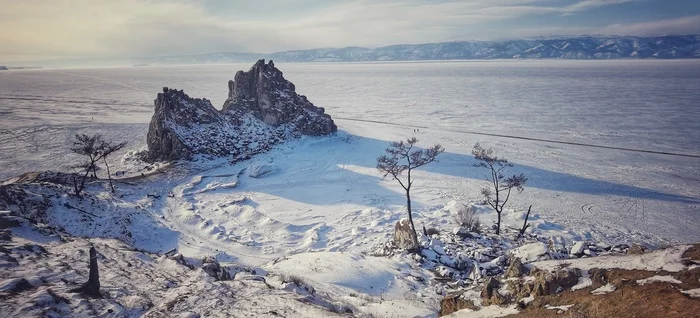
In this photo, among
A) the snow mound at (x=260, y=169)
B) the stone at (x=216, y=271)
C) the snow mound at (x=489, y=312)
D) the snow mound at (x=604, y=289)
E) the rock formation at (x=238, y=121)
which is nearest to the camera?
the snow mound at (x=604, y=289)

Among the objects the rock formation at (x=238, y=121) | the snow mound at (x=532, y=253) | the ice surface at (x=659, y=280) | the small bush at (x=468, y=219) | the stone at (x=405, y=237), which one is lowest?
the small bush at (x=468, y=219)

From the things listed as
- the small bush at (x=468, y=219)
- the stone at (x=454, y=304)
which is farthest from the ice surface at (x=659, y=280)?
the small bush at (x=468, y=219)

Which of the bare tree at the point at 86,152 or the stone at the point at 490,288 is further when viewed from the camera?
the bare tree at the point at 86,152

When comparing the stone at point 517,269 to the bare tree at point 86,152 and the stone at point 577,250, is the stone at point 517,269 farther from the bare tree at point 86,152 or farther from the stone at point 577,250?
the bare tree at point 86,152

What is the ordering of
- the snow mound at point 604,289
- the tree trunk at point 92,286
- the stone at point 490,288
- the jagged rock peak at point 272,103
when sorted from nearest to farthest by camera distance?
the snow mound at point 604,289
the tree trunk at point 92,286
the stone at point 490,288
the jagged rock peak at point 272,103

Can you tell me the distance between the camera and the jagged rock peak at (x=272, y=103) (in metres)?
50.3

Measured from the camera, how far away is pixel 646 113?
61.2 meters

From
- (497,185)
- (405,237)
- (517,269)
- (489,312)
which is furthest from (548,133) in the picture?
(489,312)

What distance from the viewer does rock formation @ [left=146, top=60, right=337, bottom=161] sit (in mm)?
41094

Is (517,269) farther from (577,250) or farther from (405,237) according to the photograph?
(405,237)

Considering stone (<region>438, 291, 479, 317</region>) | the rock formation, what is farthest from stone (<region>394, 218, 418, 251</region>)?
Result: the rock formation

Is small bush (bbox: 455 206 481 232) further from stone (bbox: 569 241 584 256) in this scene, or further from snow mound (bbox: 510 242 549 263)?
stone (bbox: 569 241 584 256)

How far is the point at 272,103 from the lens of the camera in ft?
167

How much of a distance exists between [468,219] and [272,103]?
115 feet
